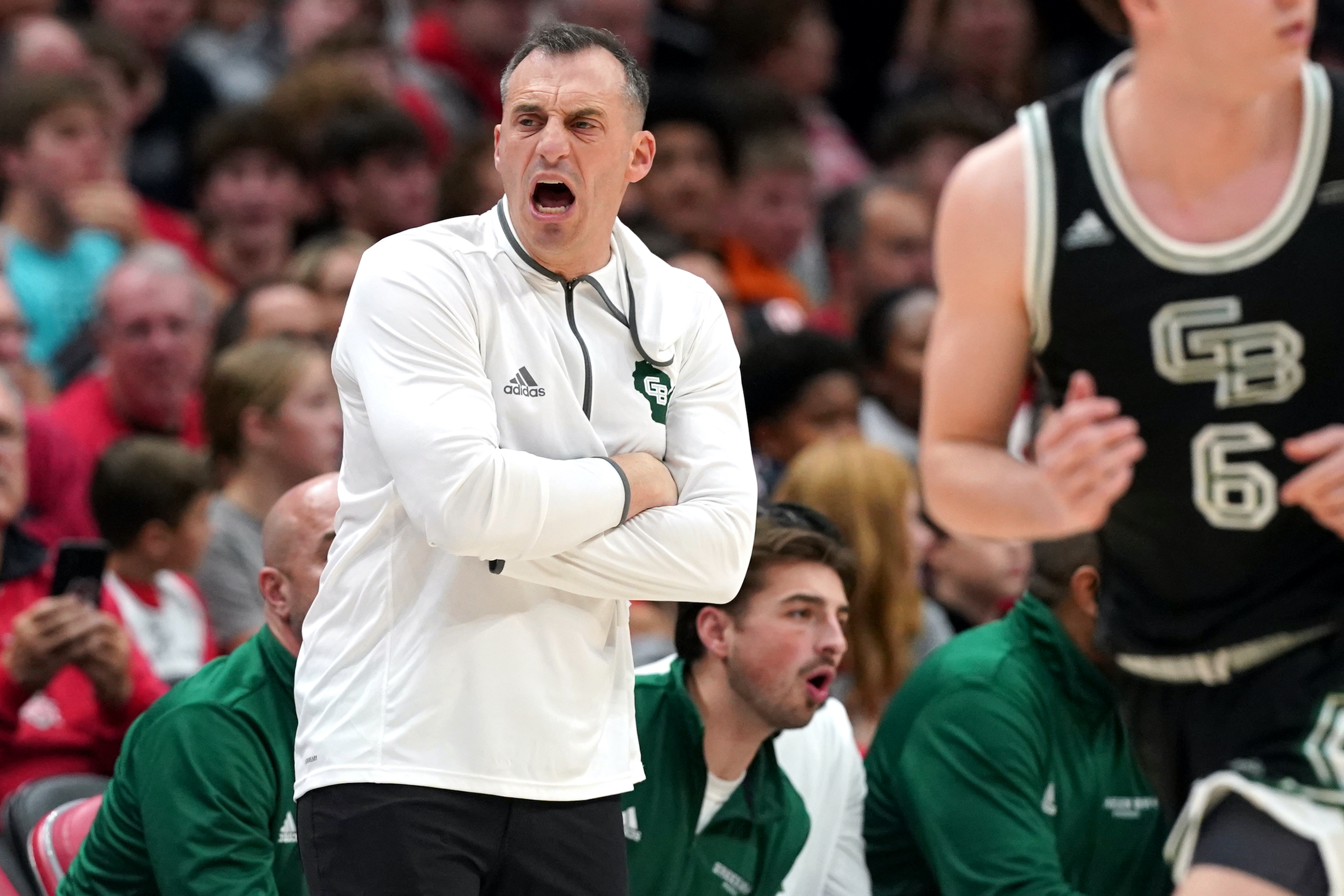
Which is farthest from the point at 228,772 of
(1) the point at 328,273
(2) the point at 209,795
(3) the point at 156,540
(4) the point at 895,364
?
(4) the point at 895,364

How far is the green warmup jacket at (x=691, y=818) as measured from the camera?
14.3 feet

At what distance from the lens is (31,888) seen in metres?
4.43

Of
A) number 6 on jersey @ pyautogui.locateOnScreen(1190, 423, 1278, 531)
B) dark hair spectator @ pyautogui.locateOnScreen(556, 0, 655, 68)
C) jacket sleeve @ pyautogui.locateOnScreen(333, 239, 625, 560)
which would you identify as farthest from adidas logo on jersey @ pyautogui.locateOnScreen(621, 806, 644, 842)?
dark hair spectator @ pyautogui.locateOnScreen(556, 0, 655, 68)

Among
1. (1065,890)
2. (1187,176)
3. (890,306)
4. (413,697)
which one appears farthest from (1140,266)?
(890,306)

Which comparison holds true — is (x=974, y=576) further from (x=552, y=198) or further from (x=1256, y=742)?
(x=1256, y=742)

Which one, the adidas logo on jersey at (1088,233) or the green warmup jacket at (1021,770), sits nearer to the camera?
the adidas logo on jersey at (1088,233)

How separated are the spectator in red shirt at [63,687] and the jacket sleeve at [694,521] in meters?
2.31

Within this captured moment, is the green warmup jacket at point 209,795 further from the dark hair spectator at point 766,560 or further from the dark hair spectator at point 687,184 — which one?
the dark hair spectator at point 687,184

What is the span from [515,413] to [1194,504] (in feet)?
3.78

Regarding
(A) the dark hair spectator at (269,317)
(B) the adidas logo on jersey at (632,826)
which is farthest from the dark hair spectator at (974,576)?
(A) the dark hair spectator at (269,317)

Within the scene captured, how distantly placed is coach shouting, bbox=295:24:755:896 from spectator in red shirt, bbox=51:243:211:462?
3.80 meters

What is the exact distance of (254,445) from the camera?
6348 mm

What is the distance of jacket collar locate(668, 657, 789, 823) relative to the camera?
4449 millimetres

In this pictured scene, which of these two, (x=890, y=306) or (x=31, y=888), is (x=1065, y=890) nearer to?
(x=31, y=888)
